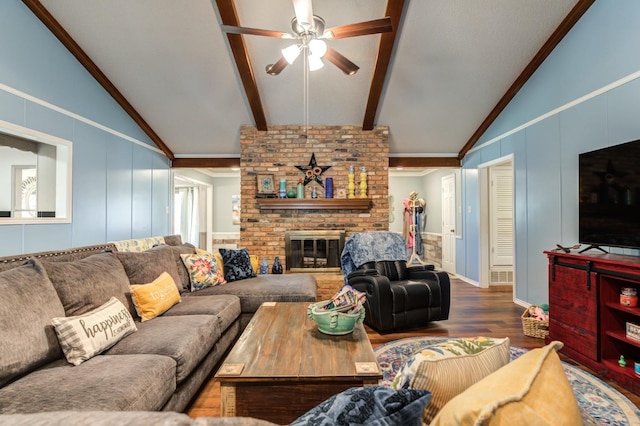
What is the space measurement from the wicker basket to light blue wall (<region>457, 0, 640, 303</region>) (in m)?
0.81

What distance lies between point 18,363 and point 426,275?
10.9ft

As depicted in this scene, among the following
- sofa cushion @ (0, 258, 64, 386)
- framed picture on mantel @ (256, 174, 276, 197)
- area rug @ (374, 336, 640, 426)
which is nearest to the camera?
sofa cushion @ (0, 258, 64, 386)

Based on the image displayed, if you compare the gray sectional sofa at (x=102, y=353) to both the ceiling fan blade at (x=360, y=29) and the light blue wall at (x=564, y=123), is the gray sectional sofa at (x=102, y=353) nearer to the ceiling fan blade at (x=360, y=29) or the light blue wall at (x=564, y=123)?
the ceiling fan blade at (x=360, y=29)

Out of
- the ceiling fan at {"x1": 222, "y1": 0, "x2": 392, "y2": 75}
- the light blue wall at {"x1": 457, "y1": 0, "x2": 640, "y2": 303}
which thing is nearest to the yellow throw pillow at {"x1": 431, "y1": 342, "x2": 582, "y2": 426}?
the ceiling fan at {"x1": 222, "y1": 0, "x2": 392, "y2": 75}

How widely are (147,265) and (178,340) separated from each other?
98 centimetres

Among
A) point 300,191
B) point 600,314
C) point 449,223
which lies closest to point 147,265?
point 300,191

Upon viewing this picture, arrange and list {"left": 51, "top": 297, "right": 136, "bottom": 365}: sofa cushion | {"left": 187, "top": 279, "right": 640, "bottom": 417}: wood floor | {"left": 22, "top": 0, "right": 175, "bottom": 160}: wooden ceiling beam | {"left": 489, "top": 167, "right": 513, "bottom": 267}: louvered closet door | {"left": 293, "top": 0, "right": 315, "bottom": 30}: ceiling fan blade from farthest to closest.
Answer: {"left": 489, "top": 167, "right": 513, "bottom": 267}: louvered closet door → {"left": 22, "top": 0, "right": 175, "bottom": 160}: wooden ceiling beam → {"left": 293, "top": 0, "right": 315, "bottom": 30}: ceiling fan blade → {"left": 187, "top": 279, "right": 640, "bottom": 417}: wood floor → {"left": 51, "top": 297, "right": 136, "bottom": 365}: sofa cushion

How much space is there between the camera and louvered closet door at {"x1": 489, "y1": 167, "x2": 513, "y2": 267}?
17.0 ft

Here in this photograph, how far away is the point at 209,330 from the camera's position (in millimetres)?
2158

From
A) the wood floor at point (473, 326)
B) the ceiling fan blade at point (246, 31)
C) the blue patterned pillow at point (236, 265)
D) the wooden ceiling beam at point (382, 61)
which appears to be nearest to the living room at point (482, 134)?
the wood floor at point (473, 326)

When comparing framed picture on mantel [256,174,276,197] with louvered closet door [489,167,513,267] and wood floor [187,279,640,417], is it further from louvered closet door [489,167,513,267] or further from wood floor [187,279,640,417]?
louvered closet door [489,167,513,267]

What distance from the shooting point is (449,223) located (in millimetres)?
6621

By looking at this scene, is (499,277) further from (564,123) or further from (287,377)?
(287,377)

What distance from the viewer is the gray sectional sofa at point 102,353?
129 centimetres
